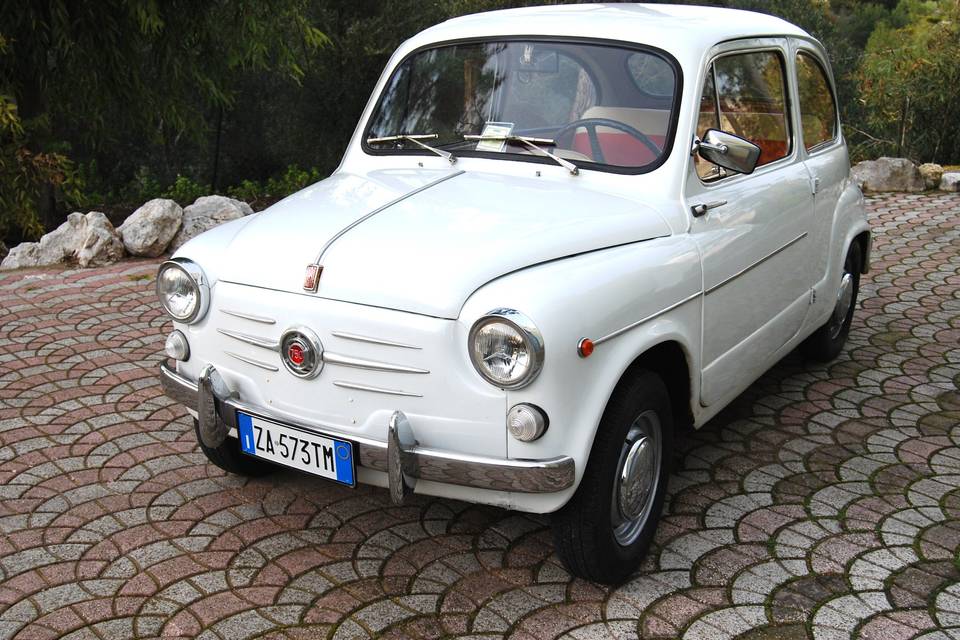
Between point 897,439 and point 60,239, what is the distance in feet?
21.6

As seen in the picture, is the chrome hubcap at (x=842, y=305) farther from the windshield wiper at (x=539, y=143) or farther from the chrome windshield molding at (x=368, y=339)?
the chrome windshield molding at (x=368, y=339)

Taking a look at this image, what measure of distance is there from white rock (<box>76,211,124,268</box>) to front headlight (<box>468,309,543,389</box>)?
5.94m

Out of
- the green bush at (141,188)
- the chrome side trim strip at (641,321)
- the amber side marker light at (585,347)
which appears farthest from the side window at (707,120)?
the green bush at (141,188)

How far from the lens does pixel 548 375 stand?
289cm

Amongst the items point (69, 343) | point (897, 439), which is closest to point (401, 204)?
point (897, 439)

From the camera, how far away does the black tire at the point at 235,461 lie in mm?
4000

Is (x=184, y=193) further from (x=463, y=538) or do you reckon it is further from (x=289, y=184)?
(x=463, y=538)

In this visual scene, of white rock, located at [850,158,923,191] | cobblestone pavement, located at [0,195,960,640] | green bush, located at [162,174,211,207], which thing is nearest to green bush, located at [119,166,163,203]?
green bush, located at [162,174,211,207]

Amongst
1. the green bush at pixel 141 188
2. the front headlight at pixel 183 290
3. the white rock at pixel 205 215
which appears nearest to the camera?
the front headlight at pixel 183 290

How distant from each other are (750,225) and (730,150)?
0.44 meters

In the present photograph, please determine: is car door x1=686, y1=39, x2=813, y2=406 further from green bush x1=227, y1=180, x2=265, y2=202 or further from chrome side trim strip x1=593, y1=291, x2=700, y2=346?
green bush x1=227, y1=180, x2=265, y2=202

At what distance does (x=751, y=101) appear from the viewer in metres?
4.46

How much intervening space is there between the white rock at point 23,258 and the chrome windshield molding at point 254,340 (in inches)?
210

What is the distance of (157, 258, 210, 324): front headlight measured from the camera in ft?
11.5
